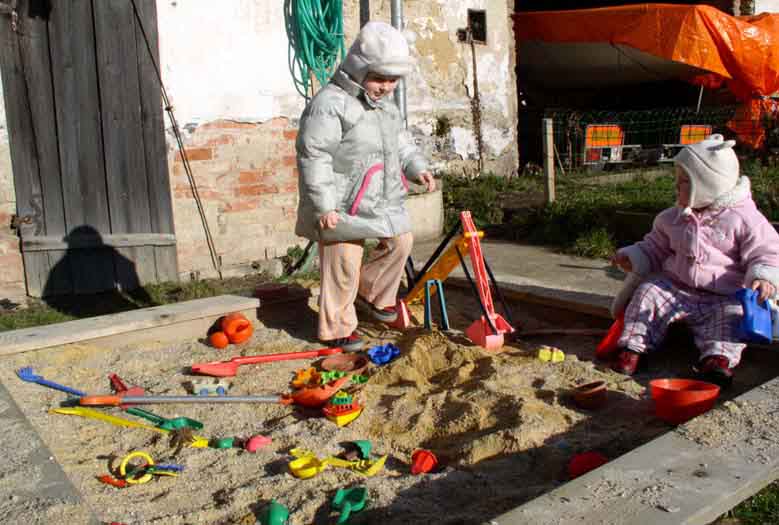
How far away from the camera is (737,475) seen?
2070mm

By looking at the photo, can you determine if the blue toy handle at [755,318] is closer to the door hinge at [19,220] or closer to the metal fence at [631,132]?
the door hinge at [19,220]

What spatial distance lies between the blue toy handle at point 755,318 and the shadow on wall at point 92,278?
150 inches

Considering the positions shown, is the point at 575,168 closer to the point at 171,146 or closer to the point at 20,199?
the point at 171,146

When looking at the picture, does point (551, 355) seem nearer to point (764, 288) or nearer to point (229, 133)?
point (764, 288)

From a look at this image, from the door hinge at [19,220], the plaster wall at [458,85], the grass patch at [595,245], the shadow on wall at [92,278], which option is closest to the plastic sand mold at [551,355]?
the shadow on wall at [92,278]

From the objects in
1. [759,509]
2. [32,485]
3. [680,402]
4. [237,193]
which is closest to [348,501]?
[32,485]

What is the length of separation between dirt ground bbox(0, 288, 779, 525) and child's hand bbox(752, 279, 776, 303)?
0.36 metres

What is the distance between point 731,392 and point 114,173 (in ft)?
14.2

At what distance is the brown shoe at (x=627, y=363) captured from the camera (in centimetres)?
341

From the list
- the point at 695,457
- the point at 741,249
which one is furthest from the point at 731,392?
the point at 695,457

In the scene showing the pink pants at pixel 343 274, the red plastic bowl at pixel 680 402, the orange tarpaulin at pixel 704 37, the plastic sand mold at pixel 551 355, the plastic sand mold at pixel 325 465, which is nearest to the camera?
the plastic sand mold at pixel 325 465

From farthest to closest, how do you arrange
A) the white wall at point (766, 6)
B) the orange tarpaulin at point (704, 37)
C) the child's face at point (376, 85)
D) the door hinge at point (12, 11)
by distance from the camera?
the white wall at point (766, 6) → the orange tarpaulin at point (704, 37) → the door hinge at point (12, 11) → the child's face at point (376, 85)

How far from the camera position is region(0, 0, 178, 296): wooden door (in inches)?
214

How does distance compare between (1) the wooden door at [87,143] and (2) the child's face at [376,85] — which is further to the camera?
(1) the wooden door at [87,143]
